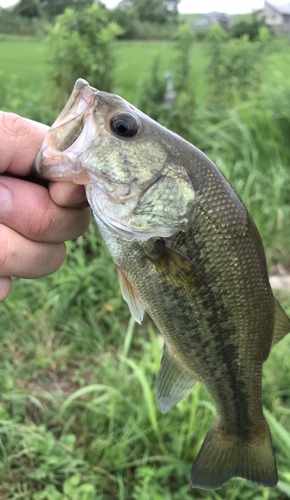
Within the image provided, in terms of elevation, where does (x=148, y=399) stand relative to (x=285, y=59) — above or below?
below

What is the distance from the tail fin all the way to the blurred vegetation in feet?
2.00

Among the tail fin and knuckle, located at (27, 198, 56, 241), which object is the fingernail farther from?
the tail fin

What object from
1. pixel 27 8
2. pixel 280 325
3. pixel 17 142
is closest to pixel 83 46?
pixel 17 142

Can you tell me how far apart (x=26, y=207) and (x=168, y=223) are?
436mm

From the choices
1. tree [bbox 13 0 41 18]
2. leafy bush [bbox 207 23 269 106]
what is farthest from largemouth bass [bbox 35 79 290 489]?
tree [bbox 13 0 41 18]

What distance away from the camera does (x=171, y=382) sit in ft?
4.07

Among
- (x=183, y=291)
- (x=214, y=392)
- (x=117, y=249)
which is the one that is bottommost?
(x=214, y=392)

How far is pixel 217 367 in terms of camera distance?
121cm

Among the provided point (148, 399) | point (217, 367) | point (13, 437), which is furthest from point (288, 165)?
point (13, 437)

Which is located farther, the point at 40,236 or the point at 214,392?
the point at 214,392

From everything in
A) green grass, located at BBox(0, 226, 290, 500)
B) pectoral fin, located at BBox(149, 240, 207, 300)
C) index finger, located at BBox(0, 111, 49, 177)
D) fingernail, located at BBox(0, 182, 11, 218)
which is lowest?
green grass, located at BBox(0, 226, 290, 500)

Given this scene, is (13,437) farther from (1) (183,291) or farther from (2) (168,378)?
(1) (183,291)

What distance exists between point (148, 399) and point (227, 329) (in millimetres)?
1059

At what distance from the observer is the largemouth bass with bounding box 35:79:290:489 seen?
3.18 feet
